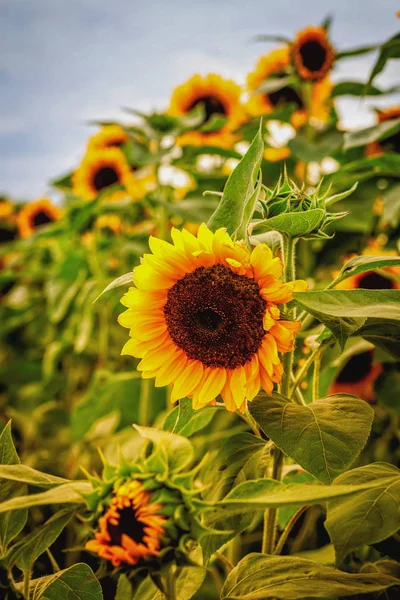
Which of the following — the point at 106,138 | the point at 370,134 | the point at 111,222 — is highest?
the point at 106,138

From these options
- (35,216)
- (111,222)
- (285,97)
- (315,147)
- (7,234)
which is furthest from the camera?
(7,234)

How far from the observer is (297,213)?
0.48 m

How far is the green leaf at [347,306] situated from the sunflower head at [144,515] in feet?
0.57

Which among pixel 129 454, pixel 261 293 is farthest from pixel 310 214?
pixel 129 454

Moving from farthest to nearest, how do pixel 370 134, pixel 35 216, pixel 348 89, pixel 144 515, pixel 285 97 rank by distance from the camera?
pixel 35 216 < pixel 285 97 < pixel 348 89 < pixel 370 134 < pixel 144 515

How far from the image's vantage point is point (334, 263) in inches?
53.7

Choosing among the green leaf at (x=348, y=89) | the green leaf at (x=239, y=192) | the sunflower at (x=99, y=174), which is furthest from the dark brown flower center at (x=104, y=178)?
the green leaf at (x=239, y=192)

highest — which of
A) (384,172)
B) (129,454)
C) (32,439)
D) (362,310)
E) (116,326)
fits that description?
(384,172)

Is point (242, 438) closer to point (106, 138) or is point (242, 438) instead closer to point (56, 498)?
point (56, 498)

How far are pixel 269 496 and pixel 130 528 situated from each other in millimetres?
103

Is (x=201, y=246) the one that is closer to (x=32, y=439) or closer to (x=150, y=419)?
(x=150, y=419)

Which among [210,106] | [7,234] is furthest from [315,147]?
[7,234]

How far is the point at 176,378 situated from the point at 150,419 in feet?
2.66

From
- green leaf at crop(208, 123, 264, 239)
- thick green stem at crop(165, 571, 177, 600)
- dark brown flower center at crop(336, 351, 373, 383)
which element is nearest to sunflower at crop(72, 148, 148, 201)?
dark brown flower center at crop(336, 351, 373, 383)
